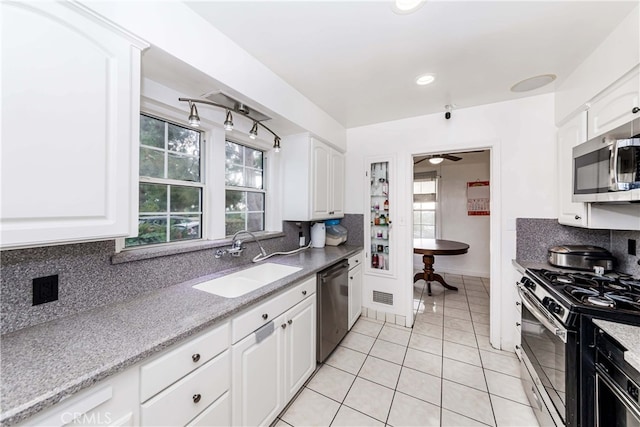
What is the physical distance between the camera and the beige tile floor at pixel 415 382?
162cm

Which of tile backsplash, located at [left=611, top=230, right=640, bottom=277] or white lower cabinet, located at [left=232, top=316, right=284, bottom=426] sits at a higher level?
tile backsplash, located at [left=611, top=230, right=640, bottom=277]

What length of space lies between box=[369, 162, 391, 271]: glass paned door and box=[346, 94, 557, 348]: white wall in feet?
0.72

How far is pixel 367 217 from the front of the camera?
10.1 ft

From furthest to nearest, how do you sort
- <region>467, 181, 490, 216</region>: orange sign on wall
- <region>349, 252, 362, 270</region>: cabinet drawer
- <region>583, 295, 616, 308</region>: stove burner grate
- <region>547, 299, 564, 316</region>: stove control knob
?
<region>467, 181, 490, 216</region>: orange sign on wall
<region>349, 252, 362, 270</region>: cabinet drawer
<region>547, 299, 564, 316</region>: stove control knob
<region>583, 295, 616, 308</region>: stove burner grate

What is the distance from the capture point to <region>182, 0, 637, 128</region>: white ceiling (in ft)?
4.28

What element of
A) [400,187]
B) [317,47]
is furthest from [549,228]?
[317,47]

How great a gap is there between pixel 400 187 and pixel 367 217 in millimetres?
550

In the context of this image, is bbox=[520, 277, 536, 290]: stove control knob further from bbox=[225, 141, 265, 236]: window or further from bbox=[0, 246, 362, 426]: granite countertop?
bbox=[225, 141, 265, 236]: window

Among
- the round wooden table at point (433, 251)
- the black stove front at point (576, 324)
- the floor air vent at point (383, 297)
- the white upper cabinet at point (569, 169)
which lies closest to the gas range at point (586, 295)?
the black stove front at point (576, 324)

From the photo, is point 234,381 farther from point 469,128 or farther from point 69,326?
point 469,128

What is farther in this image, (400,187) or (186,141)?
(400,187)

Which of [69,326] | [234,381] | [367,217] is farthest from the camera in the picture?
[367,217]

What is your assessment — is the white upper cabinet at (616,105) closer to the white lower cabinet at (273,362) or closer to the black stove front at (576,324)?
the black stove front at (576,324)

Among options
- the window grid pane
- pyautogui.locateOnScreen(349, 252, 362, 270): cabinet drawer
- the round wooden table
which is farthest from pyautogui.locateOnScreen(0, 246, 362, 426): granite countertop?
the window grid pane
